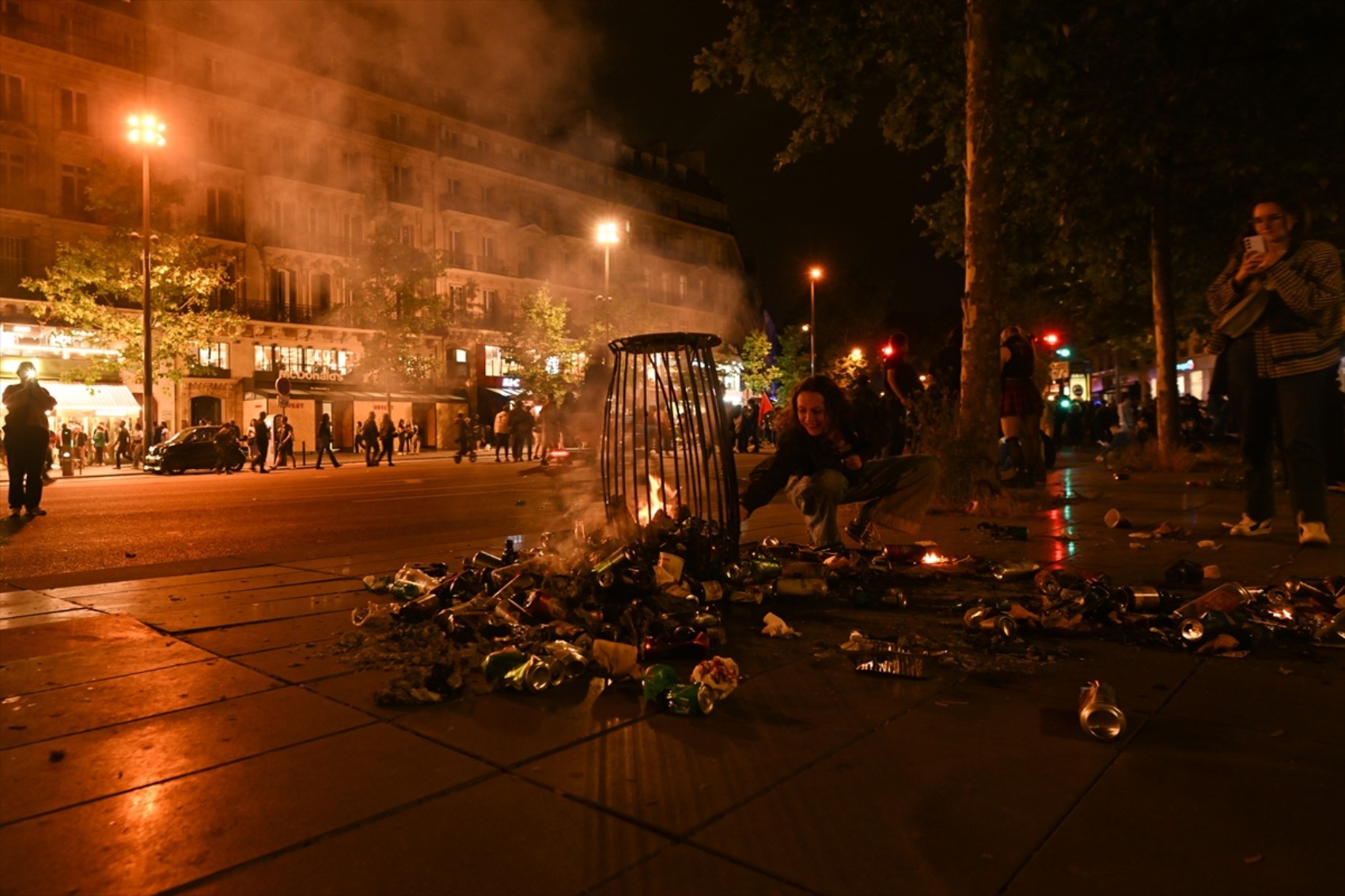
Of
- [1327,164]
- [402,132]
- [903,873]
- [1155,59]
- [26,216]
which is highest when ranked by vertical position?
[402,132]

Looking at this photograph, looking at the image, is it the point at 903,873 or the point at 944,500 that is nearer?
the point at 903,873

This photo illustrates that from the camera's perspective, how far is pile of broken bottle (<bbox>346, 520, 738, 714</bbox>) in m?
2.87

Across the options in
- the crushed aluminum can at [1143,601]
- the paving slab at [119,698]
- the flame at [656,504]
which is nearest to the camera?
the paving slab at [119,698]

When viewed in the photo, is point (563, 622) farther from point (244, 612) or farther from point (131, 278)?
point (131, 278)

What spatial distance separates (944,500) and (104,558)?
680 cm

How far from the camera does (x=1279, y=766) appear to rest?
2154mm

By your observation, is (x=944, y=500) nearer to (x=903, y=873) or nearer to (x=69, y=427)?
(x=903, y=873)

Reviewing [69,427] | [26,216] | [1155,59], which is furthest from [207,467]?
[1155,59]

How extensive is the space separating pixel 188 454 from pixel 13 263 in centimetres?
1716

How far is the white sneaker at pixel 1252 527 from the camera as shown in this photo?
5785 millimetres

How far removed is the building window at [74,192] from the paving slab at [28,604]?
3639cm

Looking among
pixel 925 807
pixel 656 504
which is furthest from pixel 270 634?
pixel 925 807

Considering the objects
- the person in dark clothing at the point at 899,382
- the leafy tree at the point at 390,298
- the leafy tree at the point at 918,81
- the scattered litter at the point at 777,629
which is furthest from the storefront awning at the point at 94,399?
the scattered litter at the point at 777,629

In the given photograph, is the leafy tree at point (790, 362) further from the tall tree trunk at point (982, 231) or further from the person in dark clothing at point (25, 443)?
the person in dark clothing at point (25, 443)
